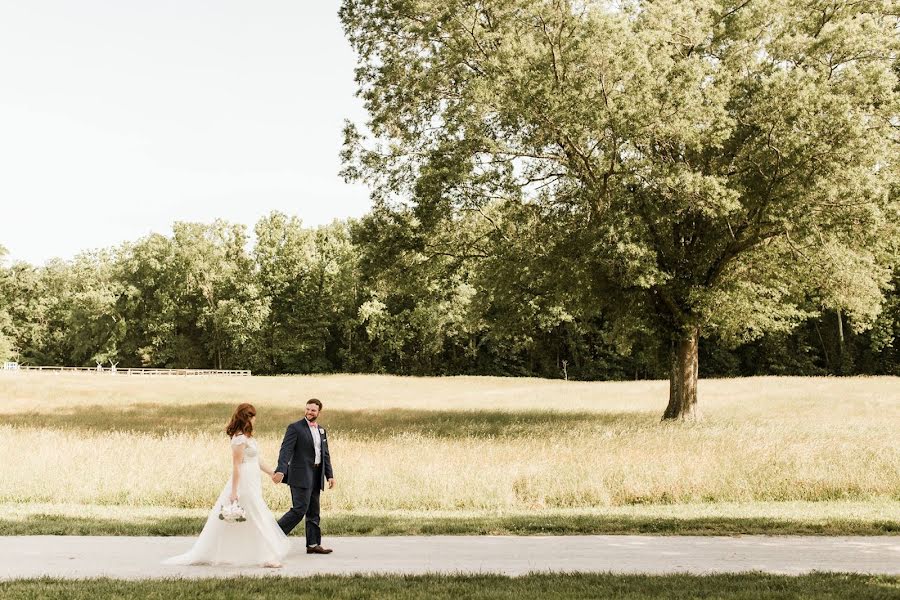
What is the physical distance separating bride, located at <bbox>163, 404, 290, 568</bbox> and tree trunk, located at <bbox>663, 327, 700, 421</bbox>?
772 inches

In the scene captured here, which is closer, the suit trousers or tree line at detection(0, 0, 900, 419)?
the suit trousers

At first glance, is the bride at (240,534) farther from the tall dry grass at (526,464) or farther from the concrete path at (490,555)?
Result: the tall dry grass at (526,464)

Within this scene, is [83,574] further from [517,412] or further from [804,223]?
[517,412]

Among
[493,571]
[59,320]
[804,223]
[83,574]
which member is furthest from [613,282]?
[59,320]

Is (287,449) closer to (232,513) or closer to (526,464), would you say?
(232,513)

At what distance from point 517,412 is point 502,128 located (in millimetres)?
14055

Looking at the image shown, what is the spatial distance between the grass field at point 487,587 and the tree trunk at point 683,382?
1846 cm

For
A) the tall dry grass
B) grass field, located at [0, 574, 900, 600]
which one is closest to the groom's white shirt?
grass field, located at [0, 574, 900, 600]

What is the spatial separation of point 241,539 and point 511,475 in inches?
268

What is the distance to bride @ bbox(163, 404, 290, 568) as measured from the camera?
801cm

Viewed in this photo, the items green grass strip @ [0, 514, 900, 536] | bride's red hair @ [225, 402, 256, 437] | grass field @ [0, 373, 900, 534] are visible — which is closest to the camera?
bride's red hair @ [225, 402, 256, 437]

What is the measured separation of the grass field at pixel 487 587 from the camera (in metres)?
6.62

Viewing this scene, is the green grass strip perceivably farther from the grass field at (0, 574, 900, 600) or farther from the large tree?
the large tree

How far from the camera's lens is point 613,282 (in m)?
23.7
